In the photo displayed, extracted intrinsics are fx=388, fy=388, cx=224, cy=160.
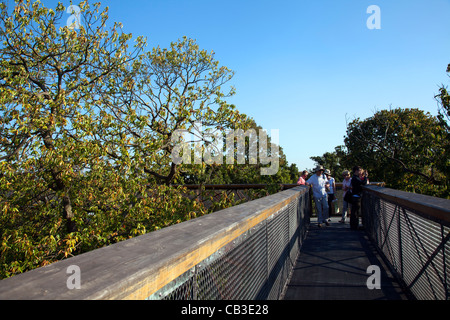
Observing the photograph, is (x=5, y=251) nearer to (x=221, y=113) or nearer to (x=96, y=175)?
(x=96, y=175)

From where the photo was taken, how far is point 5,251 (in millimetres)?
6996

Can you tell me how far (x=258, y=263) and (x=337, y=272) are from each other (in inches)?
115

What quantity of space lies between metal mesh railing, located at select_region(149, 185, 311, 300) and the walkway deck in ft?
1.34

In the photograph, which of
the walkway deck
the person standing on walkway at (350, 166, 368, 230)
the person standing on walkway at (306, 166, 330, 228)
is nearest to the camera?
the walkway deck

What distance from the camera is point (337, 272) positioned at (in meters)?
5.68

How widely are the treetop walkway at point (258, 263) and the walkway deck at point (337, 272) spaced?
0.04 ft

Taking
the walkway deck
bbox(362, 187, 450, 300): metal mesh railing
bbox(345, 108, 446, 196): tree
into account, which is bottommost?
the walkway deck

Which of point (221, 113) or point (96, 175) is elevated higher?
point (221, 113)

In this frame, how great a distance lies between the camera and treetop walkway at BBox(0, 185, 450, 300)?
49.9 inches

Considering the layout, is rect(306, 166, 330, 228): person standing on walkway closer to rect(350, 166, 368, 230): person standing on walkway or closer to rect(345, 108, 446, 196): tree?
rect(350, 166, 368, 230): person standing on walkway

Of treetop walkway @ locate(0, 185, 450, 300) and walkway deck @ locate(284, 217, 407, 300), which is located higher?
treetop walkway @ locate(0, 185, 450, 300)

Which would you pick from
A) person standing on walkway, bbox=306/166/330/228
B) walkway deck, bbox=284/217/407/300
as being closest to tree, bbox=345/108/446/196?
person standing on walkway, bbox=306/166/330/228

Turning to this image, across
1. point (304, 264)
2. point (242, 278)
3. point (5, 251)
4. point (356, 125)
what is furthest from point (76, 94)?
point (356, 125)
